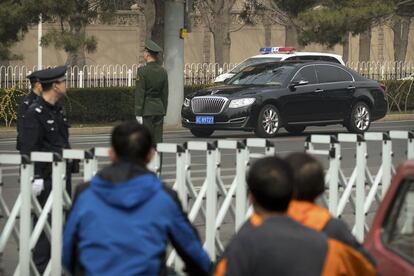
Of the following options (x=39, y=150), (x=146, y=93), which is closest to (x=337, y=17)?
(x=146, y=93)

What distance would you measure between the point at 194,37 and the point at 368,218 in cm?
5161

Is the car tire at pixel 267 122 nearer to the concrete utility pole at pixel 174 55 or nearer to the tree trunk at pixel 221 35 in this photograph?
the concrete utility pole at pixel 174 55

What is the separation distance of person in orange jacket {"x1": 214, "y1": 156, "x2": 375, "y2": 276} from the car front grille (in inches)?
733

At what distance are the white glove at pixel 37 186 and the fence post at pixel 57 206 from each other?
1.24 feet

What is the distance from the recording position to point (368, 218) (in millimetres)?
11930

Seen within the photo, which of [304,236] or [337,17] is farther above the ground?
[337,17]

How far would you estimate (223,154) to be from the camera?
19.7 metres

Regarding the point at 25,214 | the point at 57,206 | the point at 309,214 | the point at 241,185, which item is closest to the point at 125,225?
the point at 309,214

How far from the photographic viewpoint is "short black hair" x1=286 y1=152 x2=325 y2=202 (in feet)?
16.9

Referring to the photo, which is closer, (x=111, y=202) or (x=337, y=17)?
(x=111, y=202)

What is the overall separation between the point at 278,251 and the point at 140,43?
54.0m

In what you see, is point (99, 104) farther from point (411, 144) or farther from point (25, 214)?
point (25, 214)

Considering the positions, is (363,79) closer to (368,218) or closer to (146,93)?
(146,93)

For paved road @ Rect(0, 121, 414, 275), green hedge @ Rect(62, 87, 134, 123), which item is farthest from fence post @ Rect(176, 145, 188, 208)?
green hedge @ Rect(62, 87, 134, 123)
